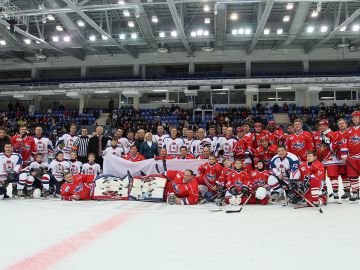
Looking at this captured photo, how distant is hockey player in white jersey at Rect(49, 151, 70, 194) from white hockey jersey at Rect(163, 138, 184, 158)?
7.46 feet

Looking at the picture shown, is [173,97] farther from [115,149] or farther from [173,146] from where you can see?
[173,146]

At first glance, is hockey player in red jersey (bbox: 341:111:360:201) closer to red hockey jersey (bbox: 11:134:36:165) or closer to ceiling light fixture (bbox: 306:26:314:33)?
red hockey jersey (bbox: 11:134:36:165)

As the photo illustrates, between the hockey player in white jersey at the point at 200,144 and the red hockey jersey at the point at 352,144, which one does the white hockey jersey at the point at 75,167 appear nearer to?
the hockey player in white jersey at the point at 200,144

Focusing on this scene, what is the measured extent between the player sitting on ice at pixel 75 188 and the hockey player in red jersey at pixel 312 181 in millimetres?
3950

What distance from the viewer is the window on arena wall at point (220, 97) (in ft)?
80.2

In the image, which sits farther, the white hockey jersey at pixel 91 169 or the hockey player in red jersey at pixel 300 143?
the white hockey jersey at pixel 91 169

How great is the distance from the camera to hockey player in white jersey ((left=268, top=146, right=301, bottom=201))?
5543 millimetres

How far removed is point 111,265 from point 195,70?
23.3 metres

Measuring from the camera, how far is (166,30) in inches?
778

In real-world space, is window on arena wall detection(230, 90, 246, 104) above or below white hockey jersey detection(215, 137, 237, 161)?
above

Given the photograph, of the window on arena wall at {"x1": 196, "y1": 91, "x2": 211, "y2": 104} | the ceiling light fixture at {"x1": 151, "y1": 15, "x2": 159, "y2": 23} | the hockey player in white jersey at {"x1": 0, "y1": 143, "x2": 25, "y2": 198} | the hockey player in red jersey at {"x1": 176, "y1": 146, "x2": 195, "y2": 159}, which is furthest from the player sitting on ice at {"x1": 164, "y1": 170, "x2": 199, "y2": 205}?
the window on arena wall at {"x1": 196, "y1": 91, "x2": 211, "y2": 104}

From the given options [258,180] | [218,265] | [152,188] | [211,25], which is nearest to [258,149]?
[258,180]

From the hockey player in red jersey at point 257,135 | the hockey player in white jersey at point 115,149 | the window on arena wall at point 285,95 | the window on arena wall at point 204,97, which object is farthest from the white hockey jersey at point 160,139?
the window on arena wall at point 285,95

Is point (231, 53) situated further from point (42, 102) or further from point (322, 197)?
point (322, 197)
